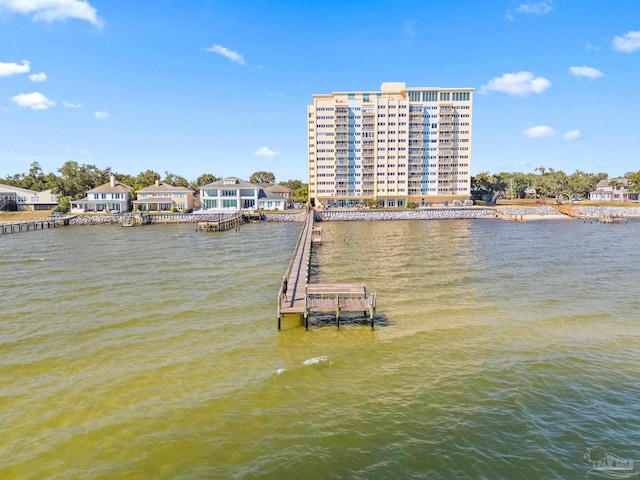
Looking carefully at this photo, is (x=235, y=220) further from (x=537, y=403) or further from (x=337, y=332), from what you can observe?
(x=537, y=403)

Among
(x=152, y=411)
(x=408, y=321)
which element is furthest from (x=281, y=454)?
(x=408, y=321)

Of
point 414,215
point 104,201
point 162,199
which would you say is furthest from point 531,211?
point 104,201

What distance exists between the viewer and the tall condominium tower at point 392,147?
126 meters

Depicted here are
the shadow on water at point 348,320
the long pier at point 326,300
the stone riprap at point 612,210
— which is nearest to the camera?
the long pier at point 326,300

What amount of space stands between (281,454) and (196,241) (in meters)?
55.1

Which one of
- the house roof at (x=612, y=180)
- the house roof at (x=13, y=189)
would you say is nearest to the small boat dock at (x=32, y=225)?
the house roof at (x=13, y=189)

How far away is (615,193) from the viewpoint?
144500 mm

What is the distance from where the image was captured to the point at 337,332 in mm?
21359

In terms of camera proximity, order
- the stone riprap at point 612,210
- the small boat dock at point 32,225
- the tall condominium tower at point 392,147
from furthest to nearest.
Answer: the tall condominium tower at point 392,147 < the stone riprap at point 612,210 < the small boat dock at point 32,225

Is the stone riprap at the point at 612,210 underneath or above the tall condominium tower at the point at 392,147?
underneath

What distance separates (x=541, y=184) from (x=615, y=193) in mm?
23643

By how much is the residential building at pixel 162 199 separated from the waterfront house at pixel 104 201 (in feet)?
11.7

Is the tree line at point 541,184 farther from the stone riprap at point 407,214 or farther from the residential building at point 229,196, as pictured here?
the residential building at point 229,196

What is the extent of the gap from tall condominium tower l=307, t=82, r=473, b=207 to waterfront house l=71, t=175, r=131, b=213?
5550cm
